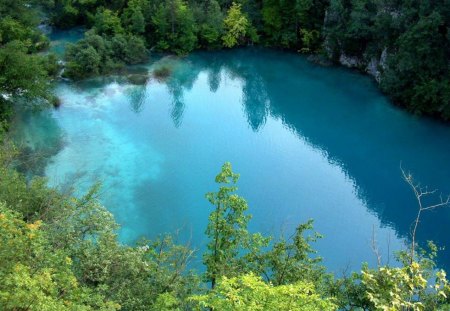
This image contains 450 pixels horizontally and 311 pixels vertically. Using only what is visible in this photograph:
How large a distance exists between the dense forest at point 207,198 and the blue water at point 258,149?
1.39 meters

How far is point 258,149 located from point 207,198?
39.5 ft

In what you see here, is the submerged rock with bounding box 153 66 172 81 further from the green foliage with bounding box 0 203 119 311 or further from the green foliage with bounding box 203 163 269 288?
the green foliage with bounding box 0 203 119 311

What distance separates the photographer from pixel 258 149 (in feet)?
101

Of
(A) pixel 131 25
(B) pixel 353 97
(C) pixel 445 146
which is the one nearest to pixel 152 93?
(A) pixel 131 25

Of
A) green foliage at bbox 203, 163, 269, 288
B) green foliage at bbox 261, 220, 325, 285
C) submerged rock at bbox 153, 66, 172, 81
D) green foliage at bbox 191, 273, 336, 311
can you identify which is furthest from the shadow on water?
green foliage at bbox 191, 273, 336, 311

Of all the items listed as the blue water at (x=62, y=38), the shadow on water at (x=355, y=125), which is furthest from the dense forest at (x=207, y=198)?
the shadow on water at (x=355, y=125)

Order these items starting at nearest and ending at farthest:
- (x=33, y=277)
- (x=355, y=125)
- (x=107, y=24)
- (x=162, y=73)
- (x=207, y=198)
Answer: (x=33, y=277), (x=207, y=198), (x=355, y=125), (x=162, y=73), (x=107, y=24)

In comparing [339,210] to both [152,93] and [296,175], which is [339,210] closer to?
[296,175]

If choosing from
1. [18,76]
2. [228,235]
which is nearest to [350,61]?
[18,76]

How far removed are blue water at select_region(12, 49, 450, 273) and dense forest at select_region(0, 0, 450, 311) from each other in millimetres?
1387

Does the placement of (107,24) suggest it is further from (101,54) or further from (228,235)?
(228,235)

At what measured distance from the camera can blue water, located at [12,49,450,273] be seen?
81.4 feet

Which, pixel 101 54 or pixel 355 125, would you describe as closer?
pixel 355 125

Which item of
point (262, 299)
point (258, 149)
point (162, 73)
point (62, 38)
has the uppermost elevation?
point (262, 299)
